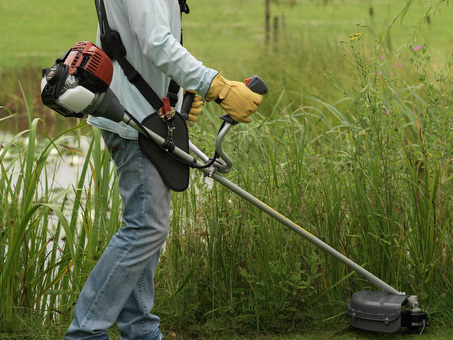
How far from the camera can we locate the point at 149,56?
2.62 m

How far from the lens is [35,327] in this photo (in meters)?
3.18

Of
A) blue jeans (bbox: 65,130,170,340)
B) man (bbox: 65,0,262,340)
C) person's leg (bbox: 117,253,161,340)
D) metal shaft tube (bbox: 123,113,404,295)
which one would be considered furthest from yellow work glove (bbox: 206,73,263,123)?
person's leg (bbox: 117,253,161,340)

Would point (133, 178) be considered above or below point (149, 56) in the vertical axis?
below

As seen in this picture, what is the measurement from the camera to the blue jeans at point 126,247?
2756 mm

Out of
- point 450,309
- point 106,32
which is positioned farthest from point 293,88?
point 106,32

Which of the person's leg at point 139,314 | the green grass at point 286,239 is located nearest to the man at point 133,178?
the person's leg at point 139,314

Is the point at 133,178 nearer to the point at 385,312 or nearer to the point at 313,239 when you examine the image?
the point at 313,239

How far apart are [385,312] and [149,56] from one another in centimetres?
139

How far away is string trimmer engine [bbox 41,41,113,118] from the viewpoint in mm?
2561

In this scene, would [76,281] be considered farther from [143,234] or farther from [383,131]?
→ [383,131]

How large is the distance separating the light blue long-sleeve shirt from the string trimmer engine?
0.48 feet

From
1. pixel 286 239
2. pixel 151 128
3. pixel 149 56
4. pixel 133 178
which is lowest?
pixel 286 239

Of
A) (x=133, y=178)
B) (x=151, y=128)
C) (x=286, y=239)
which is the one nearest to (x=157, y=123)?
(x=151, y=128)

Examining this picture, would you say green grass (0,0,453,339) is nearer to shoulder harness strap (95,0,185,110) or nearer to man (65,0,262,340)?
man (65,0,262,340)
